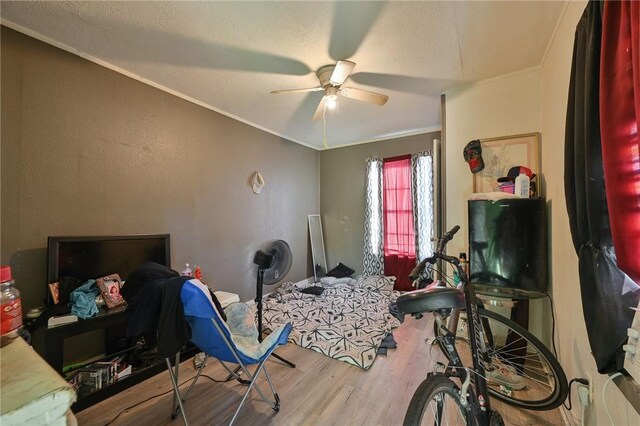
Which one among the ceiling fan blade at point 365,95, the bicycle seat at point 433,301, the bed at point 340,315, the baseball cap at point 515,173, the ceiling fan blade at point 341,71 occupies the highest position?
the ceiling fan blade at point 341,71

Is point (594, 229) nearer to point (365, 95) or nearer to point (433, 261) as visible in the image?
point (433, 261)

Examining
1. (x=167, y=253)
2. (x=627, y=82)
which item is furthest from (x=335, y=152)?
(x=627, y=82)

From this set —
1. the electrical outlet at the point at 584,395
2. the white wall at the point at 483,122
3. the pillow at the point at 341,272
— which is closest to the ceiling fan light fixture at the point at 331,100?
the white wall at the point at 483,122

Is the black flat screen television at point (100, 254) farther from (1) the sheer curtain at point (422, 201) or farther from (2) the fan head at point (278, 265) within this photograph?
(1) the sheer curtain at point (422, 201)

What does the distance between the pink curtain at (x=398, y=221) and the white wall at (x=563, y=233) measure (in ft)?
6.60

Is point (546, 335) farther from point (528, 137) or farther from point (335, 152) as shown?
point (335, 152)

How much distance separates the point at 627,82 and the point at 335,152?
12.9ft

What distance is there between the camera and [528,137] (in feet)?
6.66

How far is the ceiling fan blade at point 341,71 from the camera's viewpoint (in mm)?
1746

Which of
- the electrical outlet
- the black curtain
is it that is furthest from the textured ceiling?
the electrical outlet

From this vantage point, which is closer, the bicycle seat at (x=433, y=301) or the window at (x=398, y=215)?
the bicycle seat at (x=433, y=301)

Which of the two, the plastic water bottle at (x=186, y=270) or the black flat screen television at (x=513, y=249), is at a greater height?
the black flat screen television at (x=513, y=249)

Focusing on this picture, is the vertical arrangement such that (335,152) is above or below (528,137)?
above

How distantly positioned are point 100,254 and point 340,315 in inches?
91.6
